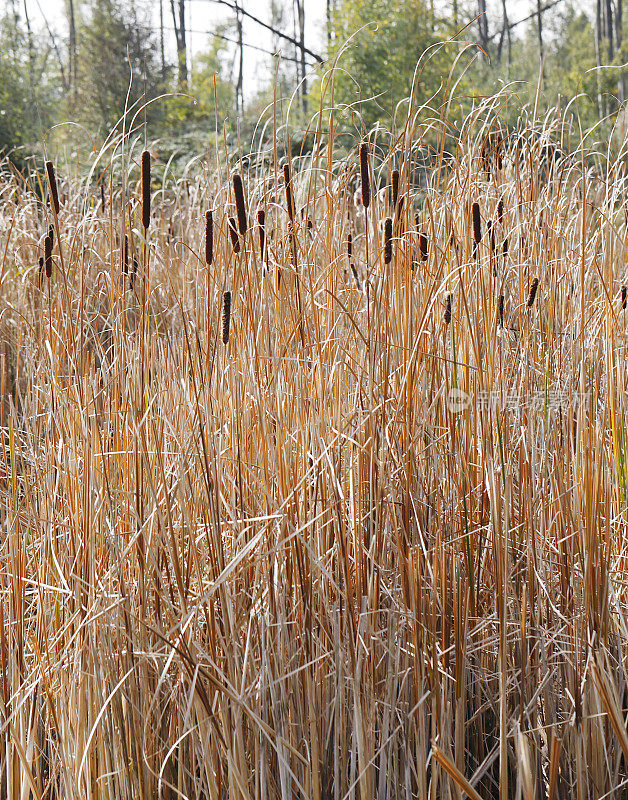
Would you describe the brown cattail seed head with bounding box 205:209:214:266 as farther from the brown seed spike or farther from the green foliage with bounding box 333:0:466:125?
the green foliage with bounding box 333:0:466:125

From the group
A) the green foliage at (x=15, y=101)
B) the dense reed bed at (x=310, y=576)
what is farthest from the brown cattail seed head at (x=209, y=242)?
the green foliage at (x=15, y=101)

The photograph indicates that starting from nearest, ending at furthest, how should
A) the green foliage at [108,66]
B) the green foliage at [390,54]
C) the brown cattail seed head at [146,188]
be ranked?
the brown cattail seed head at [146,188] → the green foliage at [390,54] → the green foliage at [108,66]

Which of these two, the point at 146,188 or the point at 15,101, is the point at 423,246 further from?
the point at 15,101

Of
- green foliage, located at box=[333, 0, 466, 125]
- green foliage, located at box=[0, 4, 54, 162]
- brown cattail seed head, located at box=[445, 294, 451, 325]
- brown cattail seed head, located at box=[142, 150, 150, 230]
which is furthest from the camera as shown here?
green foliage, located at box=[0, 4, 54, 162]

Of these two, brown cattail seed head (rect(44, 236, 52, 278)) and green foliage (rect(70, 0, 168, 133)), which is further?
green foliage (rect(70, 0, 168, 133))

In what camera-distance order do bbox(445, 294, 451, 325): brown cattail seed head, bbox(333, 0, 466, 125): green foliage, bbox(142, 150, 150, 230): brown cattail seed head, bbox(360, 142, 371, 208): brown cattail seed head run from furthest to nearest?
bbox(333, 0, 466, 125): green foliage < bbox(445, 294, 451, 325): brown cattail seed head < bbox(360, 142, 371, 208): brown cattail seed head < bbox(142, 150, 150, 230): brown cattail seed head

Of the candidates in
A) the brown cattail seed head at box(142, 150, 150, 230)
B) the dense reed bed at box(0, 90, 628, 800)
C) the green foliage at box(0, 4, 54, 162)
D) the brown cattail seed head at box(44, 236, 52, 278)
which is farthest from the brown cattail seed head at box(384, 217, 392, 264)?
the green foliage at box(0, 4, 54, 162)

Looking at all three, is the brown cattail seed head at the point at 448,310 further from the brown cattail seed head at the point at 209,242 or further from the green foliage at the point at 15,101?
the green foliage at the point at 15,101

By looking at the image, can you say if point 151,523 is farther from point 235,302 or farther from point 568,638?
point 568,638

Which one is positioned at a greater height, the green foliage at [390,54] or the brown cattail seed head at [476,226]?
the green foliage at [390,54]

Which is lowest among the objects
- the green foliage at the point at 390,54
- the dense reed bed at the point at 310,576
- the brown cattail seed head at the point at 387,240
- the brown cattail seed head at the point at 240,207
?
the dense reed bed at the point at 310,576

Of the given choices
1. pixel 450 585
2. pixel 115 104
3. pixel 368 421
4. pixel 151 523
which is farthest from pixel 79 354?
pixel 115 104

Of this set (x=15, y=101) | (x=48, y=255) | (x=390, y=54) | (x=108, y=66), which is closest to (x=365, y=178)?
(x=48, y=255)

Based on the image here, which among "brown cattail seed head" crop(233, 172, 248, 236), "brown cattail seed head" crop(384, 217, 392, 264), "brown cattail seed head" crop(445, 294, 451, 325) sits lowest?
"brown cattail seed head" crop(445, 294, 451, 325)
